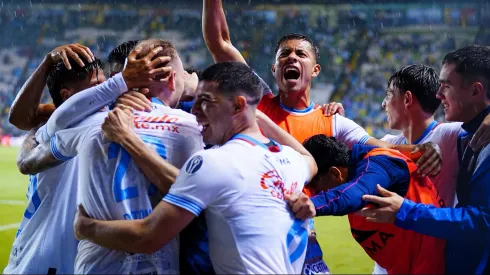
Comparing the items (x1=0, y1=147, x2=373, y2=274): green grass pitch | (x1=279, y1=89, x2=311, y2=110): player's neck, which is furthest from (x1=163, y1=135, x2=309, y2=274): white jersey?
(x1=0, y1=147, x2=373, y2=274): green grass pitch

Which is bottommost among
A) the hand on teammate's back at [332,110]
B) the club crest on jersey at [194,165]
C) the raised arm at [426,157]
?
the raised arm at [426,157]

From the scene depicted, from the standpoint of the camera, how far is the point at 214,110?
8.07 ft

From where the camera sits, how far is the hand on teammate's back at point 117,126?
248 cm

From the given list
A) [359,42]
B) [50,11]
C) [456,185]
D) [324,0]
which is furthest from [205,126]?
[50,11]

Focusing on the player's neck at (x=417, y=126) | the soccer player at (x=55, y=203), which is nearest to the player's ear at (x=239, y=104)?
the soccer player at (x=55, y=203)

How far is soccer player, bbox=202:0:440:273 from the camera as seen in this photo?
375cm

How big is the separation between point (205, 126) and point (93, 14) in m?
21.7

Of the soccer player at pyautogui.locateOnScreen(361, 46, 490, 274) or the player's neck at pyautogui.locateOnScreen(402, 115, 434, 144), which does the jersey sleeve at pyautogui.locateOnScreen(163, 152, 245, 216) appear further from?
the player's neck at pyautogui.locateOnScreen(402, 115, 434, 144)

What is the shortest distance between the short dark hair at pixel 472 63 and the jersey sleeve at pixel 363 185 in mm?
749

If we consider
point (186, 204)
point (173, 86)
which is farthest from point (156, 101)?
point (186, 204)

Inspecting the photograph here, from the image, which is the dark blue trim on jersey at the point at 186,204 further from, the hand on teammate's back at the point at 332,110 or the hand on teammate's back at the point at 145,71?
the hand on teammate's back at the point at 332,110

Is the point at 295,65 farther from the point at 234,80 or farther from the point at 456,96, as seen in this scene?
the point at 234,80

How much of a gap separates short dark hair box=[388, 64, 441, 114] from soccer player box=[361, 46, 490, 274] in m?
0.15

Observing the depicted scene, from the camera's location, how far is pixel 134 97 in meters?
2.65
